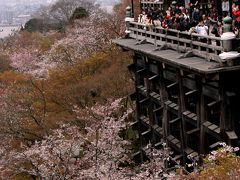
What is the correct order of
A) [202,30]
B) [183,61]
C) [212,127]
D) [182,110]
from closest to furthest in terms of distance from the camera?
[202,30]
[183,61]
[212,127]
[182,110]

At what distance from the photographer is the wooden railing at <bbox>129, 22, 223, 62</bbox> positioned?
17734 millimetres

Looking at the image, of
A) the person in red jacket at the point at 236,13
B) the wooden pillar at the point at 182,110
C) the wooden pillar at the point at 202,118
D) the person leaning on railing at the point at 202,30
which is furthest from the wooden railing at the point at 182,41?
the wooden pillar at the point at 202,118

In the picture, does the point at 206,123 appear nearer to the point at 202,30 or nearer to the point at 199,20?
the point at 202,30

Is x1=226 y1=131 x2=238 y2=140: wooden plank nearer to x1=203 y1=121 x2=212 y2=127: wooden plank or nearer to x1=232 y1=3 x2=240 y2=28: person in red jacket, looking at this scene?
Answer: x1=203 y1=121 x2=212 y2=127: wooden plank

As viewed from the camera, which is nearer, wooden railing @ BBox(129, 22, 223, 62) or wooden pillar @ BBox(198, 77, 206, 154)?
wooden railing @ BBox(129, 22, 223, 62)

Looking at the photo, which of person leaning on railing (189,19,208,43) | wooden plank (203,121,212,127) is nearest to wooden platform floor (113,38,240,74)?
person leaning on railing (189,19,208,43)

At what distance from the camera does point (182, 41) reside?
20.5 meters

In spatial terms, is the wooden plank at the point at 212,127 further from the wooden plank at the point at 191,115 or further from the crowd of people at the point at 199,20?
the crowd of people at the point at 199,20

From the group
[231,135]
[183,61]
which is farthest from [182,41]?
[231,135]

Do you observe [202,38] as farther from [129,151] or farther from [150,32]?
[129,151]

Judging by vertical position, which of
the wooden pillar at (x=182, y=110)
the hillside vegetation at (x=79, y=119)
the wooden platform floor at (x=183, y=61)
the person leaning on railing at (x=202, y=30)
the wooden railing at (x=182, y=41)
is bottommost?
the hillside vegetation at (x=79, y=119)

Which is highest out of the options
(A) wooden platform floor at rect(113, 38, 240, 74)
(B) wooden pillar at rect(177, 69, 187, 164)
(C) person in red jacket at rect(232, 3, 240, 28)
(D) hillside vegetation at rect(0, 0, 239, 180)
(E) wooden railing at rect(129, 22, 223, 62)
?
(C) person in red jacket at rect(232, 3, 240, 28)

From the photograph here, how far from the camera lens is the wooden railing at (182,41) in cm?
1773

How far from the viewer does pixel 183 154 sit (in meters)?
22.7
